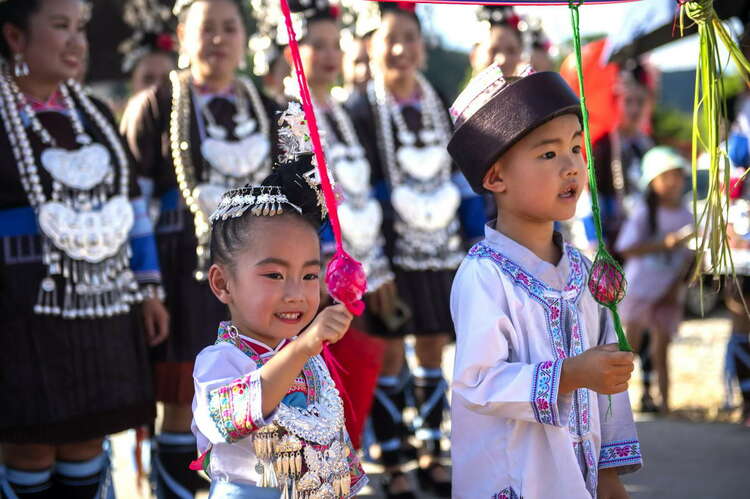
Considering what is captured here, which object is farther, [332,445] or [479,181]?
[479,181]

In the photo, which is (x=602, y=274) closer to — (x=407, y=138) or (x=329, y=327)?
(x=329, y=327)

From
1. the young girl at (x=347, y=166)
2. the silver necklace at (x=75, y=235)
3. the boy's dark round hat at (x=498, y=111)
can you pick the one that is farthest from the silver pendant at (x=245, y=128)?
the boy's dark round hat at (x=498, y=111)

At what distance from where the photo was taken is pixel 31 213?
369cm

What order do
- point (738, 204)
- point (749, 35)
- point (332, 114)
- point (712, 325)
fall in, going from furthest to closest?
point (712, 325)
point (738, 204)
point (332, 114)
point (749, 35)

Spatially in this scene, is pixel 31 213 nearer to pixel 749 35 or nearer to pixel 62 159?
pixel 62 159

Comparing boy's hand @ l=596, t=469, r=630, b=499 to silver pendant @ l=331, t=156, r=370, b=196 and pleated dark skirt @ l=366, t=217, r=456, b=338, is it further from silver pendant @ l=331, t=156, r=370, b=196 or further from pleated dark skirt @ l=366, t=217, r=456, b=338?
silver pendant @ l=331, t=156, r=370, b=196

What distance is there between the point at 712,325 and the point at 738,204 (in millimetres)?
5900

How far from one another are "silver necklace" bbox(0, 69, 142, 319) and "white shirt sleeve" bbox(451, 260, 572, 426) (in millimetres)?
1531

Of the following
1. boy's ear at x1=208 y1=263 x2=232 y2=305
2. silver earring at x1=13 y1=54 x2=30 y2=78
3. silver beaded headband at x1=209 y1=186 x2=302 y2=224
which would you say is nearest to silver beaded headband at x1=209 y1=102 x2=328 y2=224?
silver beaded headband at x1=209 y1=186 x2=302 y2=224

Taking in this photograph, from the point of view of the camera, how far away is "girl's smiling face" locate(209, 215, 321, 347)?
99.1 inches

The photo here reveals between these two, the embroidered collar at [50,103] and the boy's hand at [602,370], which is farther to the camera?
the embroidered collar at [50,103]

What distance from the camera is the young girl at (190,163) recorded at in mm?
4293

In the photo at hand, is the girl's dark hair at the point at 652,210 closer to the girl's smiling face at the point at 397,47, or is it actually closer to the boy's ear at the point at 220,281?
the girl's smiling face at the point at 397,47

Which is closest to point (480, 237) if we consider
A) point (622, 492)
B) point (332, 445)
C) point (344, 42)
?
point (344, 42)
